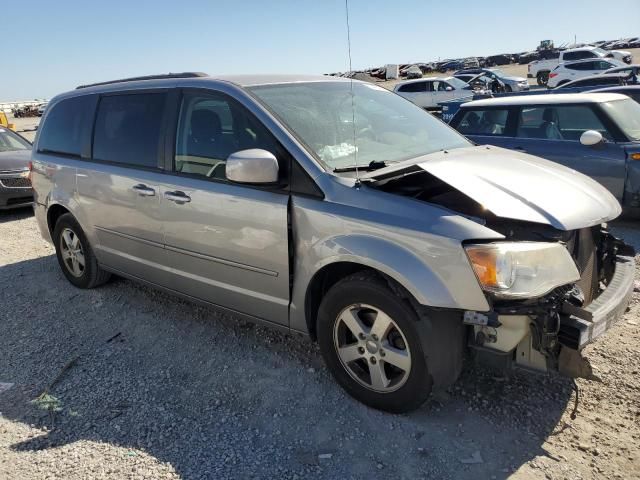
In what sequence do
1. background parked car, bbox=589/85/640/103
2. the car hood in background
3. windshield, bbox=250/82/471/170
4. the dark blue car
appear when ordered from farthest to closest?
1. the car hood in background
2. background parked car, bbox=589/85/640/103
3. the dark blue car
4. windshield, bbox=250/82/471/170

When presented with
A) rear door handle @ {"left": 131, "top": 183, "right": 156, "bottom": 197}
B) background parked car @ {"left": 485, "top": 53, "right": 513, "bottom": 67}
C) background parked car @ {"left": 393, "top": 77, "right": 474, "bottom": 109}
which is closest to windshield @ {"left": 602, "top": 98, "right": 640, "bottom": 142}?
rear door handle @ {"left": 131, "top": 183, "right": 156, "bottom": 197}

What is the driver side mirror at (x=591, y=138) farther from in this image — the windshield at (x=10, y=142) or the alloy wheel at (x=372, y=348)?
the windshield at (x=10, y=142)

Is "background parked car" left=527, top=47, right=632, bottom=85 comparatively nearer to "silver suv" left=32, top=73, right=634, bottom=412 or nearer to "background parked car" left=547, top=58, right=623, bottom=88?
"background parked car" left=547, top=58, right=623, bottom=88

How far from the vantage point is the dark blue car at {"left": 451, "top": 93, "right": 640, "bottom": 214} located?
239 inches

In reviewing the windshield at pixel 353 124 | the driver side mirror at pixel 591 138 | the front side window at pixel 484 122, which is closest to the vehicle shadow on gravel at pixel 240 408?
the windshield at pixel 353 124

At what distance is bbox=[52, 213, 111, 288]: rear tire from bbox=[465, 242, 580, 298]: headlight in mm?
3594

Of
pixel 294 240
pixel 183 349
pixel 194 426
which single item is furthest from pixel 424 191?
pixel 183 349

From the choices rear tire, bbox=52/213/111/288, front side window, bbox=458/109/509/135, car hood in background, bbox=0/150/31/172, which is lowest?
rear tire, bbox=52/213/111/288

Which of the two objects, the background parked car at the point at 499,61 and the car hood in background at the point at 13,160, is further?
the background parked car at the point at 499,61

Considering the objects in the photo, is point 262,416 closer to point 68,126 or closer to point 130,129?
point 130,129

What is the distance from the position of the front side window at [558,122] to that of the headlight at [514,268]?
15.6 ft

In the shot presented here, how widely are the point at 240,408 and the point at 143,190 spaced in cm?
174

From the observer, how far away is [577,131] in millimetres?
6609

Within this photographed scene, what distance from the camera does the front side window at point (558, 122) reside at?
6470 mm
